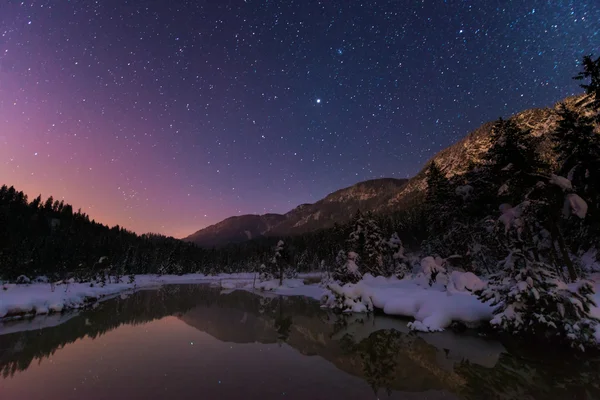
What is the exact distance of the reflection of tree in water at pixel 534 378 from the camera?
363 inches

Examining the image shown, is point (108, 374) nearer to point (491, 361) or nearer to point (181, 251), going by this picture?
point (491, 361)

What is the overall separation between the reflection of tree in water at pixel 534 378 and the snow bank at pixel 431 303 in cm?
576

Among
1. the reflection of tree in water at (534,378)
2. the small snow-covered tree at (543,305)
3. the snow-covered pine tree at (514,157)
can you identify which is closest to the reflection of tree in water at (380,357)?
the reflection of tree in water at (534,378)

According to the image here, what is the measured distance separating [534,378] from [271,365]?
9.45 meters

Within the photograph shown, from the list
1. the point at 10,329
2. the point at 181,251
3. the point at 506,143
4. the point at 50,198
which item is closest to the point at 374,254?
the point at 506,143

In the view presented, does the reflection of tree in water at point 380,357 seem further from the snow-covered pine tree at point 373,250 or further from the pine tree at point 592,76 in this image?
the snow-covered pine tree at point 373,250

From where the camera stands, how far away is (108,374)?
429 inches

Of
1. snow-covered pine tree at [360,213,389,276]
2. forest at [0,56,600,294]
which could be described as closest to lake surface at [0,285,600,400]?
forest at [0,56,600,294]

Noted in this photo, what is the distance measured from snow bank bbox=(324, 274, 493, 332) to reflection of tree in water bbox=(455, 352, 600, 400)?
5.76m

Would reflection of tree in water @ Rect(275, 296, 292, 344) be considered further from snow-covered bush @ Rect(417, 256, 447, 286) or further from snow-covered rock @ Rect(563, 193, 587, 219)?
snow-covered rock @ Rect(563, 193, 587, 219)

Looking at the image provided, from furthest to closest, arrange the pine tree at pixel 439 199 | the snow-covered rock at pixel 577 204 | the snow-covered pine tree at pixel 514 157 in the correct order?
the pine tree at pixel 439 199
the snow-covered pine tree at pixel 514 157
the snow-covered rock at pixel 577 204

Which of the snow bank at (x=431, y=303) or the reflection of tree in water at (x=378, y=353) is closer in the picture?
the reflection of tree in water at (x=378, y=353)

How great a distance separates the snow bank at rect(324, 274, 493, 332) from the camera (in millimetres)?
18844

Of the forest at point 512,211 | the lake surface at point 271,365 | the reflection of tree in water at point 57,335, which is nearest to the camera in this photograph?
the lake surface at point 271,365
